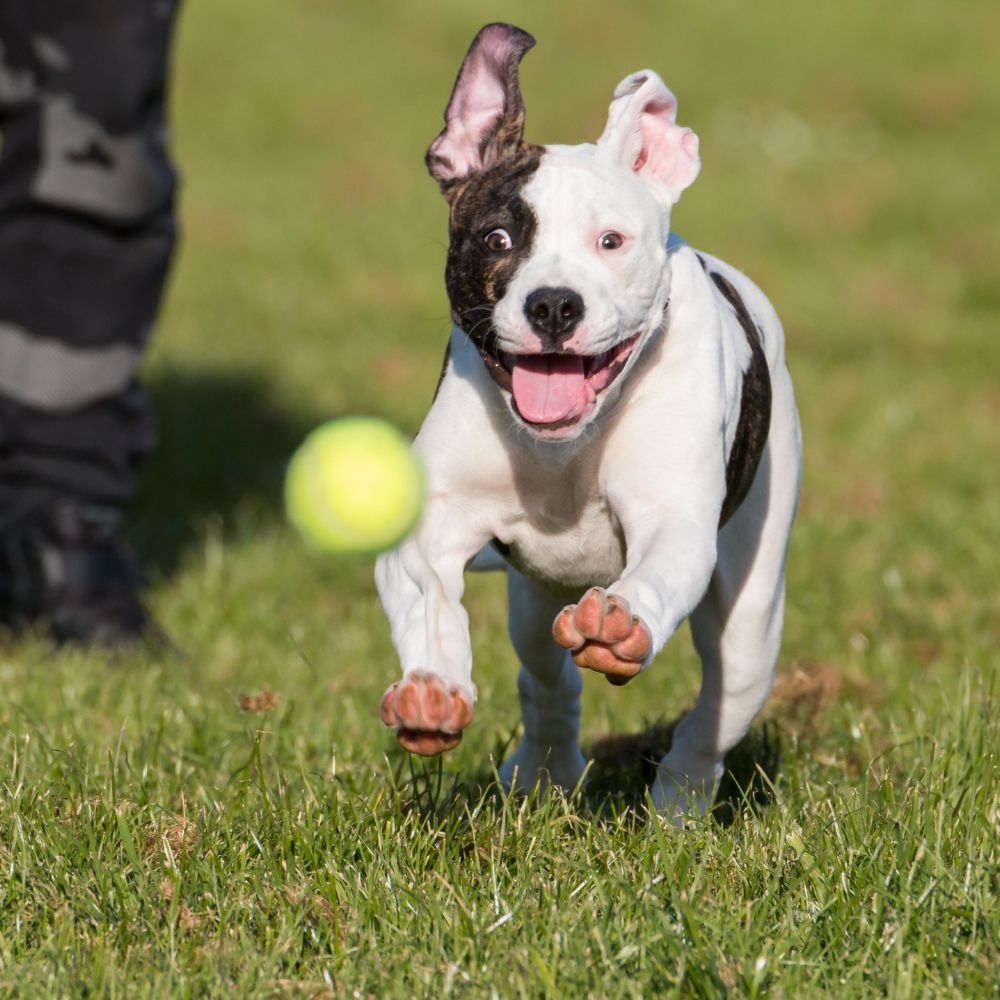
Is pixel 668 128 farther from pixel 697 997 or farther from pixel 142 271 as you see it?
pixel 142 271

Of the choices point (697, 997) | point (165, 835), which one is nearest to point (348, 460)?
point (165, 835)

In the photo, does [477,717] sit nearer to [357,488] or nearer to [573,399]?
[357,488]

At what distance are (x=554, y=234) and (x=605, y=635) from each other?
856 millimetres

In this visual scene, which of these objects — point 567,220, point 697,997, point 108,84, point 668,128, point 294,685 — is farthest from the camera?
point 108,84

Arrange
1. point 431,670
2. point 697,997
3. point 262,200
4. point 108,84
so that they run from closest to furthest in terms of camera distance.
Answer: point 697,997 → point 431,670 → point 108,84 → point 262,200

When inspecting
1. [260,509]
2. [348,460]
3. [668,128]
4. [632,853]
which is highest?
[668,128]

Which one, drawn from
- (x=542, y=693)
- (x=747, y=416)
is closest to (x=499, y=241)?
(x=747, y=416)

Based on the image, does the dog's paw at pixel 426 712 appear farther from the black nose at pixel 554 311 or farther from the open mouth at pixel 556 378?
the black nose at pixel 554 311

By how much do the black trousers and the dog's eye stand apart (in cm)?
270

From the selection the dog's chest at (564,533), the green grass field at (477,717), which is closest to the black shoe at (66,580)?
the green grass field at (477,717)

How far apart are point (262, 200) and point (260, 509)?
750 cm

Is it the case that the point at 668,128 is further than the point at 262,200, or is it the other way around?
the point at 262,200

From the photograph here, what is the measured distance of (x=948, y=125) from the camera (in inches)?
734

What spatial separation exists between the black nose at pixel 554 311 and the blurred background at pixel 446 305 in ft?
2.41
